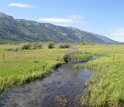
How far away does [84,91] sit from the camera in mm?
19500

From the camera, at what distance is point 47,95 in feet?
58.3

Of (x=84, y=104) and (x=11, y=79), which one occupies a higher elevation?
(x=11, y=79)

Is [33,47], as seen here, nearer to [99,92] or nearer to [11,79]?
[11,79]

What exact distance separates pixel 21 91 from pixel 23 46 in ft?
311

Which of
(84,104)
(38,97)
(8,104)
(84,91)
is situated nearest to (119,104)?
(84,104)

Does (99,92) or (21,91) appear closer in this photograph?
(99,92)

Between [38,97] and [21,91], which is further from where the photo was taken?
[21,91]

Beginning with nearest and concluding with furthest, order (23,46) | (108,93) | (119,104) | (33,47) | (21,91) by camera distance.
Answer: (119,104) < (108,93) < (21,91) < (23,46) < (33,47)

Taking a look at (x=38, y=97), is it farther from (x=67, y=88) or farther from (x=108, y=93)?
(x=108, y=93)

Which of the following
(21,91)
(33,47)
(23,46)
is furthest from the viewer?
(33,47)

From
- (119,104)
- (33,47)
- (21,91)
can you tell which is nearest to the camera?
Answer: (119,104)

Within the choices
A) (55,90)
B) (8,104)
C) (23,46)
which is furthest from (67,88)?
(23,46)

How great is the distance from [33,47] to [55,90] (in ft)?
332

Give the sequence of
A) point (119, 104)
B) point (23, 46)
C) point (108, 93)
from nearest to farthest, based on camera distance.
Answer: point (119, 104) < point (108, 93) < point (23, 46)
